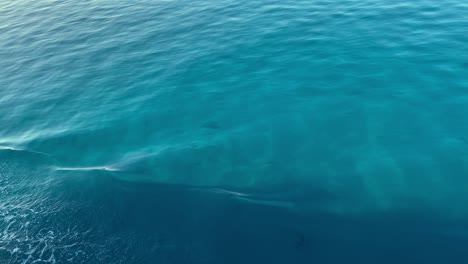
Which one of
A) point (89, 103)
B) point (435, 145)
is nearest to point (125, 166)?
point (89, 103)

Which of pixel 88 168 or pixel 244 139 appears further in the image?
pixel 244 139

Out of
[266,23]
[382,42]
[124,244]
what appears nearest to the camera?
[124,244]

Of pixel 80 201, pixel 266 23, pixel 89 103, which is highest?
pixel 266 23

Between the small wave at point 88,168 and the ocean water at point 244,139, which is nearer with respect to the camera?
the ocean water at point 244,139

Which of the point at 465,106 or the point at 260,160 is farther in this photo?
the point at 465,106

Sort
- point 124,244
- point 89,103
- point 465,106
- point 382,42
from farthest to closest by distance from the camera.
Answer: point 382,42, point 89,103, point 465,106, point 124,244

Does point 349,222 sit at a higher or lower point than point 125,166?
lower

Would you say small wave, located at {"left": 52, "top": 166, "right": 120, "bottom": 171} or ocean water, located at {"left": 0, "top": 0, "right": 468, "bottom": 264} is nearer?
ocean water, located at {"left": 0, "top": 0, "right": 468, "bottom": 264}

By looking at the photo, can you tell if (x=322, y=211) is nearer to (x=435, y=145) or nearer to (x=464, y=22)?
(x=435, y=145)
